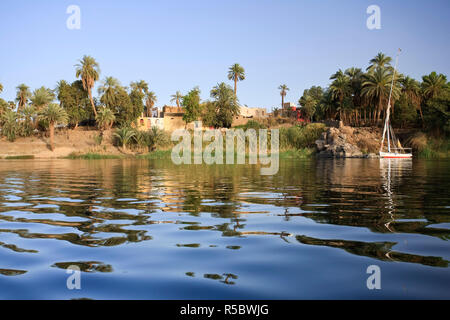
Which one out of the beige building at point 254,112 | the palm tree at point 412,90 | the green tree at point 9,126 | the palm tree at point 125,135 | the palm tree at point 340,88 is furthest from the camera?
the beige building at point 254,112

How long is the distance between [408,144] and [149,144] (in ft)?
156

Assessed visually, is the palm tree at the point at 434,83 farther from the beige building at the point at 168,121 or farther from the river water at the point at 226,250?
the river water at the point at 226,250

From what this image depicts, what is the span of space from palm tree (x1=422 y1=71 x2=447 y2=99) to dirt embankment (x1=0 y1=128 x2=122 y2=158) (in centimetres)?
6198

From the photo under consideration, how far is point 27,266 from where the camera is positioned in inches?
177

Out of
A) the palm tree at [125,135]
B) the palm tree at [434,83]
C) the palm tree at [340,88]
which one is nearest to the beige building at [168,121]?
the palm tree at [125,135]

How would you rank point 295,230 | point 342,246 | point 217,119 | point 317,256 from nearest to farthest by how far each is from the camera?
point 317,256, point 342,246, point 295,230, point 217,119

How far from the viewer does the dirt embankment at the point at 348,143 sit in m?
64.6

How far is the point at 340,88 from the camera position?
8412 cm

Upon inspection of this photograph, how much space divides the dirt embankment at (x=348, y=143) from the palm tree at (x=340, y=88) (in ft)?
38.7

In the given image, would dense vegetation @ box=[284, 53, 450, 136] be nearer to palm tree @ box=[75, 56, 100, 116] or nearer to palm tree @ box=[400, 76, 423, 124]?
palm tree @ box=[400, 76, 423, 124]

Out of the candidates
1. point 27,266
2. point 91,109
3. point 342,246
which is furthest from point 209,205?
point 91,109

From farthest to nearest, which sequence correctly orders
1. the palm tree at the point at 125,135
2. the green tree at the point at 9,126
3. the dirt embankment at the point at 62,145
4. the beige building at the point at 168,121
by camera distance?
the beige building at the point at 168,121 < the green tree at the point at 9,126 < the palm tree at the point at 125,135 < the dirt embankment at the point at 62,145

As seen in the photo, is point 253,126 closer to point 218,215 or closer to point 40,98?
point 40,98
